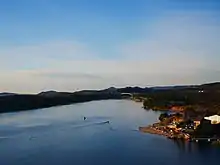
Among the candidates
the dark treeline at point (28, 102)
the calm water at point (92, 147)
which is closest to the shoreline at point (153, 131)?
the calm water at point (92, 147)

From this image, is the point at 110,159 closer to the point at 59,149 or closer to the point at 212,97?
the point at 59,149

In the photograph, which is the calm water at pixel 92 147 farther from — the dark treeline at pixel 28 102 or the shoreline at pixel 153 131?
the dark treeline at pixel 28 102

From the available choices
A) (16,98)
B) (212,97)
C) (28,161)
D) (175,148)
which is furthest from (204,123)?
(16,98)

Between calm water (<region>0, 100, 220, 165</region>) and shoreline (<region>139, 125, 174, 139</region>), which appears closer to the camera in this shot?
calm water (<region>0, 100, 220, 165</region>)

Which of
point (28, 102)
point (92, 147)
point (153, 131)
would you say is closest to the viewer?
point (92, 147)

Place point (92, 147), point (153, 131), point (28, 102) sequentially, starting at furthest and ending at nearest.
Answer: point (28, 102) → point (153, 131) → point (92, 147)

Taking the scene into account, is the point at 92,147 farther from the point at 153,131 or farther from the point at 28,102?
the point at 28,102

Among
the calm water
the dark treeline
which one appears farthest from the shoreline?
the dark treeline

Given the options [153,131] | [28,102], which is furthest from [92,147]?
[28,102]

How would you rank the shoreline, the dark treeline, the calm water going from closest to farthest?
the calm water
the shoreline
the dark treeline

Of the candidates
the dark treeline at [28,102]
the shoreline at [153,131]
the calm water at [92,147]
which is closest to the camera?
the calm water at [92,147]

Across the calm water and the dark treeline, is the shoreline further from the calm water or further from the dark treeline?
the dark treeline
